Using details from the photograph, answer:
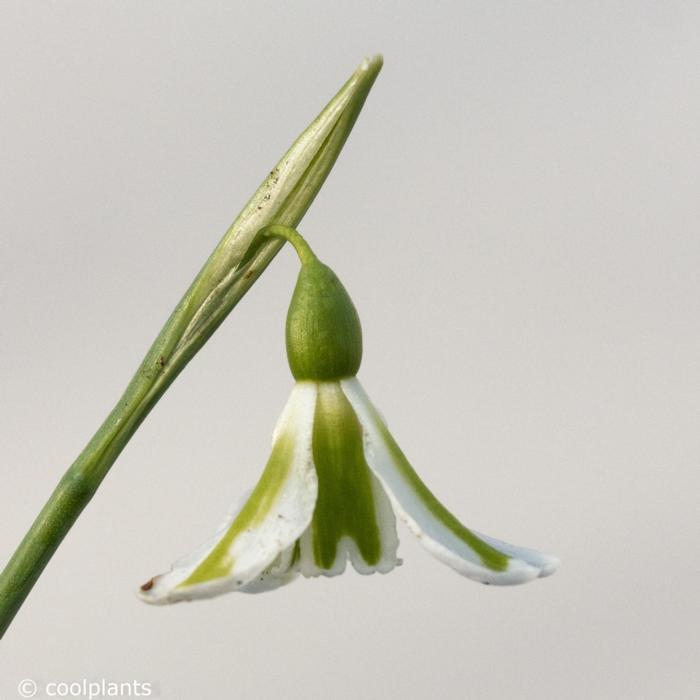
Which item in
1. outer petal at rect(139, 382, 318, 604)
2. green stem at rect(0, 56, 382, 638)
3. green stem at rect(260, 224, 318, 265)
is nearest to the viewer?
outer petal at rect(139, 382, 318, 604)

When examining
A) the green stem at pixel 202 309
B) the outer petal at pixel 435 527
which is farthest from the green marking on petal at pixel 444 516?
the green stem at pixel 202 309

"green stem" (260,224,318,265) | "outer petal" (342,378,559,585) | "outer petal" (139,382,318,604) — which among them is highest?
"green stem" (260,224,318,265)

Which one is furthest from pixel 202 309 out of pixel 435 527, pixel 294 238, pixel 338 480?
pixel 435 527

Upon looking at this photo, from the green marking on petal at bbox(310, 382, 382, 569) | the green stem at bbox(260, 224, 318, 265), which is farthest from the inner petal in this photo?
the green stem at bbox(260, 224, 318, 265)

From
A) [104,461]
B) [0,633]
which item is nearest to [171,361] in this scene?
[104,461]

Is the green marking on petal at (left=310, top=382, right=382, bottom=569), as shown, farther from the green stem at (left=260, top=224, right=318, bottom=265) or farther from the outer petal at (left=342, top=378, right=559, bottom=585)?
the green stem at (left=260, top=224, right=318, bottom=265)

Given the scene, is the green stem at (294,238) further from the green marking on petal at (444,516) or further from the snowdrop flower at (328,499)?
the green marking on petal at (444,516)

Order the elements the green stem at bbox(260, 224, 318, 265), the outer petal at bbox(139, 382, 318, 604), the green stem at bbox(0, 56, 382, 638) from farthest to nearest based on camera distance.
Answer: the green stem at bbox(0, 56, 382, 638), the green stem at bbox(260, 224, 318, 265), the outer petal at bbox(139, 382, 318, 604)

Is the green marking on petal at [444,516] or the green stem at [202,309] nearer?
the green marking on petal at [444,516]

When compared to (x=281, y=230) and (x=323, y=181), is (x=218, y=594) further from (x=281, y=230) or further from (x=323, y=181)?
(x=323, y=181)
